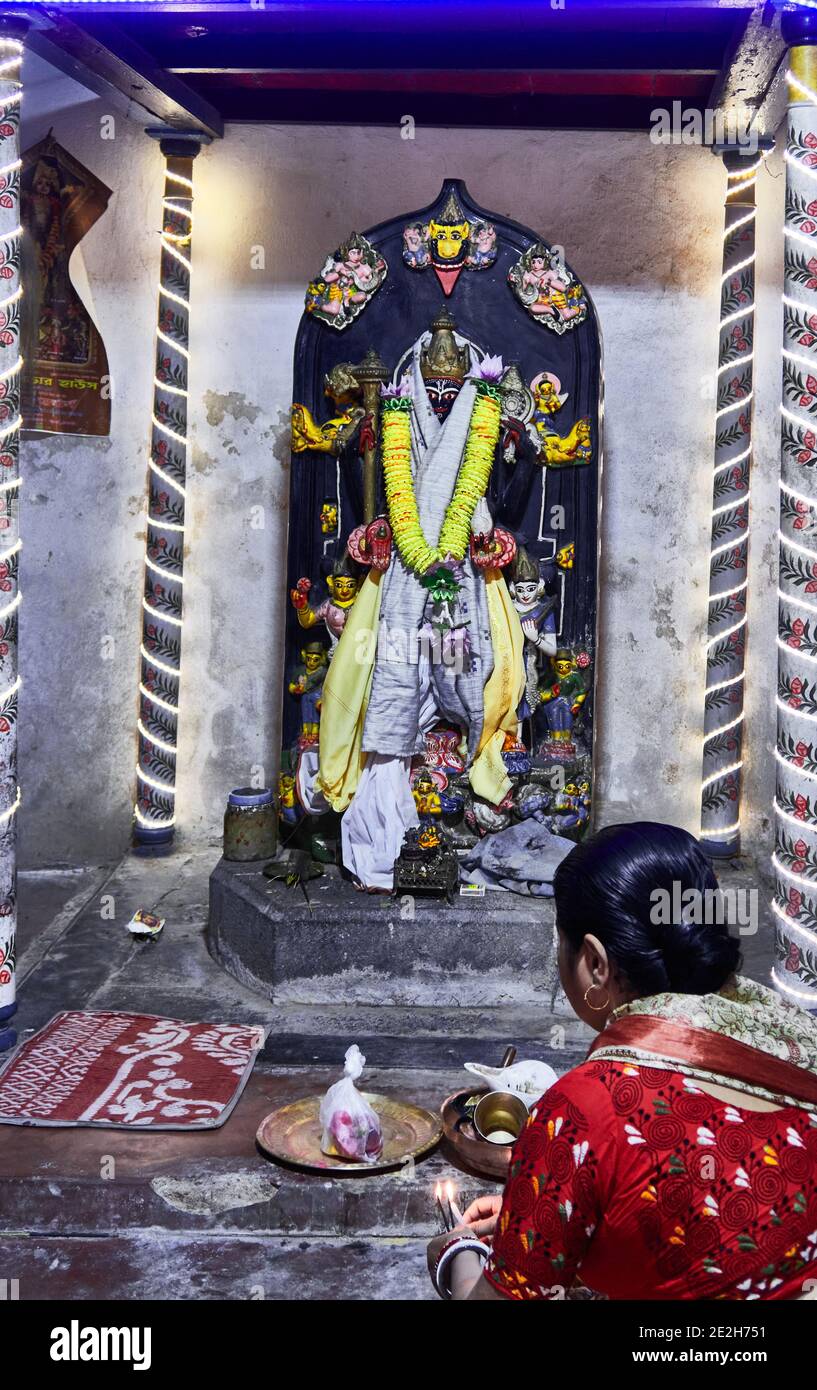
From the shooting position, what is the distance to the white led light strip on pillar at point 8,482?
5.10 metres

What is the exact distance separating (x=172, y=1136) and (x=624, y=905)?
2.89 metres

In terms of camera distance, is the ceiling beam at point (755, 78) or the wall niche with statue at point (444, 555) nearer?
the ceiling beam at point (755, 78)

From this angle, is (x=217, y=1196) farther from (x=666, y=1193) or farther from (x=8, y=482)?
(x=8, y=482)

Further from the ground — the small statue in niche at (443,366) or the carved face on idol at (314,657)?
the small statue in niche at (443,366)

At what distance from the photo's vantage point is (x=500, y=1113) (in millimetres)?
4184

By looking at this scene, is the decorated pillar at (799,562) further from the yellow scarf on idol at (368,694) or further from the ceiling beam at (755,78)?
the yellow scarf on idol at (368,694)

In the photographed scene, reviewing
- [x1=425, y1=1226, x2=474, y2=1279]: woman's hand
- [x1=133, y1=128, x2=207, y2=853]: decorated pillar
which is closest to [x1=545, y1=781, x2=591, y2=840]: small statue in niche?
[x1=133, y1=128, x2=207, y2=853]: decorated pillar

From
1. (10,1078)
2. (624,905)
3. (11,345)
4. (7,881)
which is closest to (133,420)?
(11,345)

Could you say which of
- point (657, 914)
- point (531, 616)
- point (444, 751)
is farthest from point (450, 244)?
point (657, 914)

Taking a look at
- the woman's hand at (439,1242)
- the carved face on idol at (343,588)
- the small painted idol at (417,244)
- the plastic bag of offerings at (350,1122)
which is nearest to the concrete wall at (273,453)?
the small painted idol at (417,244)

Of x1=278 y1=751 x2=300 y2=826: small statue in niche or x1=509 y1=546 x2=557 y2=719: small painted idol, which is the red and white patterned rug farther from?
x1=509 y1=546 x2=557 y2=719: small painted idol

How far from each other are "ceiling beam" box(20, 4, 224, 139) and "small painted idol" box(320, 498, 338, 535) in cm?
225

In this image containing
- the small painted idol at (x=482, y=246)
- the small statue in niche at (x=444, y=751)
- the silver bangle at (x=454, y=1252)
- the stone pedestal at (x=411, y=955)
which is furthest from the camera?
the small painted idol at (x=482, y=246)

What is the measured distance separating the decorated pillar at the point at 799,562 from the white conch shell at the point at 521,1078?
1.48 m
